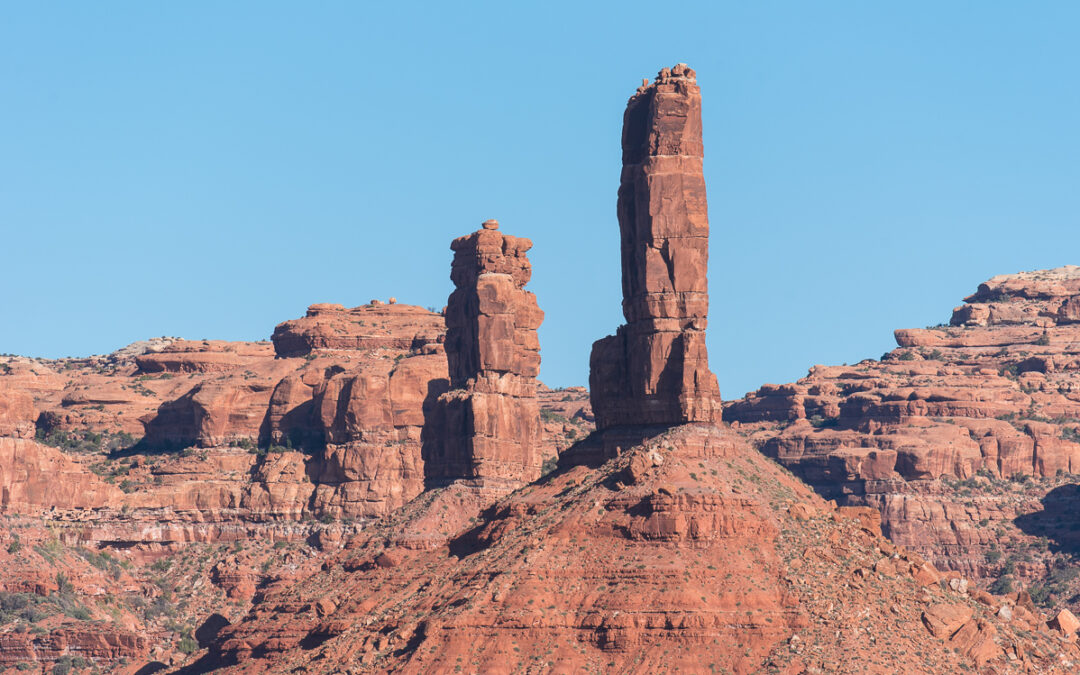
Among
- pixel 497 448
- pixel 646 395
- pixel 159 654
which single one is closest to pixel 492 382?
pixel 497 448

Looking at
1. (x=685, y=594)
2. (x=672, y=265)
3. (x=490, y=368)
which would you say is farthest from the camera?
(x=490, y=368)

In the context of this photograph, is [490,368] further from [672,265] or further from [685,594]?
[685,594]

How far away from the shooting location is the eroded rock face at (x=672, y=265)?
141375mm

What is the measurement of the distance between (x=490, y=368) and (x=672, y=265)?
40124mm

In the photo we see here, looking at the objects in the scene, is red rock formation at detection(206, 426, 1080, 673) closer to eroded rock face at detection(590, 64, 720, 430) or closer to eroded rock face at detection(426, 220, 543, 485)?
eroded rock face at detection(590, 64, 720, 430)

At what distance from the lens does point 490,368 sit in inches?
7121

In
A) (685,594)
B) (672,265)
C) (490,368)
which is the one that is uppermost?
(672,265)

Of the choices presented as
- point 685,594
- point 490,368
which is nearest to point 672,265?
point 685,594

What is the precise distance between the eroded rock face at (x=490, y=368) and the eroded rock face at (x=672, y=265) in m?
35.1

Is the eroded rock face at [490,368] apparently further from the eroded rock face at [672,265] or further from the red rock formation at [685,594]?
the eroded rock face at [672,265]

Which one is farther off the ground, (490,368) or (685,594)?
(490,368)

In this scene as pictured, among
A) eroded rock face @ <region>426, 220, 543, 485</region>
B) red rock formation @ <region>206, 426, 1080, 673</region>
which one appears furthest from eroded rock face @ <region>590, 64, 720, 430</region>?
eroded rock face @ <region>426, 220, 543, 485</region>

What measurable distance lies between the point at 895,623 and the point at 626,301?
25.9 metres

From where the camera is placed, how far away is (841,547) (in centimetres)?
13100
